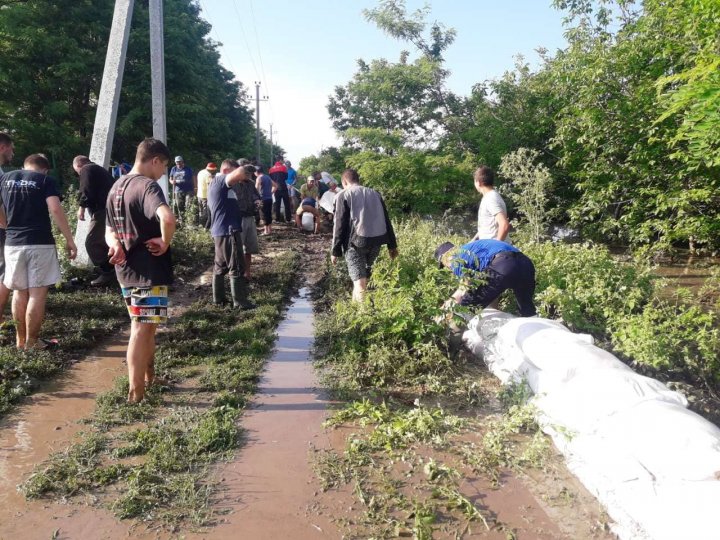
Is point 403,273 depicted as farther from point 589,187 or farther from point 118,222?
point 589,187

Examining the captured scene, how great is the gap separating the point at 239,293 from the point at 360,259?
1632 millimetres

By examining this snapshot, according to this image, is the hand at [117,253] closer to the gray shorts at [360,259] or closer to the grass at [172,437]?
the grass at [172,437]

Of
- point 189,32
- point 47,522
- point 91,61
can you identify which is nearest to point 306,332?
point 47,522

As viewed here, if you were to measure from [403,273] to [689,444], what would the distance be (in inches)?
147

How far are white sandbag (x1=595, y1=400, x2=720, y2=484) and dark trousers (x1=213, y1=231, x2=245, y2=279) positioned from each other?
435 centimetres

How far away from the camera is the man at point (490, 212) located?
204 inches

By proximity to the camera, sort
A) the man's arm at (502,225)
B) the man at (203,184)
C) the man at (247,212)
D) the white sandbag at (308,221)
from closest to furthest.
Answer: the man's arm at (502,225) → the man at (247,212) → the man at (203,184) → the white sandbag at (308,221)

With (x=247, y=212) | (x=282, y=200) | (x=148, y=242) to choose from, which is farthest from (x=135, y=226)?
(x=282, y=200)

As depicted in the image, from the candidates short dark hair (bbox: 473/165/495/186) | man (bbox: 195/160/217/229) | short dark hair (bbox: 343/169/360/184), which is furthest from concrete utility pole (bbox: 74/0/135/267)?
short dark hair (bbox: 473/165/495/186)

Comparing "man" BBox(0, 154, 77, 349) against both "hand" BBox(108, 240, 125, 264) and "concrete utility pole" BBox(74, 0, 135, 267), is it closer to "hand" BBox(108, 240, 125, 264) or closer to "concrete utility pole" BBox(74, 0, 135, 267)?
"hand" BBox(108, 240, 125, 264)

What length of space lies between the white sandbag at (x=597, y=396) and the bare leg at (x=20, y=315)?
4465mm

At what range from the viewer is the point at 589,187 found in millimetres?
11336

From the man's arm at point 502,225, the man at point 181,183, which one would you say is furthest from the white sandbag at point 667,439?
the man at point 181,183

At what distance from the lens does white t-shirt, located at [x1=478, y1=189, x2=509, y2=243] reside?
522 centimetres
